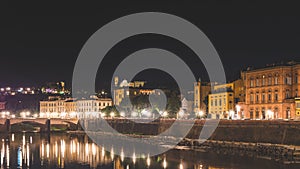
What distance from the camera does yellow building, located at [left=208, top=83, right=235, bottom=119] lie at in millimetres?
85062

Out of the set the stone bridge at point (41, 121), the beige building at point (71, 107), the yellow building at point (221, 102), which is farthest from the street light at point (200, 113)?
the beige building at point (71, 107)

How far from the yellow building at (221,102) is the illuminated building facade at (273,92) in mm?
5909

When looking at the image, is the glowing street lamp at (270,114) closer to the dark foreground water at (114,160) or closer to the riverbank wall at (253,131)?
the riverbank wall at (253,131)

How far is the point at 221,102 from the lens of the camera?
284 ft

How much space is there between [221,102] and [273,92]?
13.8m

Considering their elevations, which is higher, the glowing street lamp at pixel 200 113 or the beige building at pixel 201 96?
the beige building at pixel 201 96

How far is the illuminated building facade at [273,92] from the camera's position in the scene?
71500 mm

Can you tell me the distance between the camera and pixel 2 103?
16988 centimetres

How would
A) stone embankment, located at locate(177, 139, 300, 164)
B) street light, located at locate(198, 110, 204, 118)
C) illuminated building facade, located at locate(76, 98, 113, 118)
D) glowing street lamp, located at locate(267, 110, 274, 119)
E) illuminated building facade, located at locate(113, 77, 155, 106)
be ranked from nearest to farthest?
stone embankment, located at locate(177, 139, 300, 164), glowing street lamp, located at locate(267, 110, 274, 119), street light, located at locate(198, 110, 204, 118), illuminated building facade, located at locate(113, 77, 155, 106), illuminated building facade, located at locate(76, 98, 113, 118)

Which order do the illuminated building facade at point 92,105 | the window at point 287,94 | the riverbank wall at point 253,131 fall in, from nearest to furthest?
the riverbank wall at point 253,131
the window at point 287,94
the illuminated building facade at point 92,105

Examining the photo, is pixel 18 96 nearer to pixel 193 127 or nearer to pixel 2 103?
pixel 2 103

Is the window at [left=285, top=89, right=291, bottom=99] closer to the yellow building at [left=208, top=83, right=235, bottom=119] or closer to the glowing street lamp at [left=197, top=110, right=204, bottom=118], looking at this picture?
the yellow building at [left=208, top=83, right=235, bottom=119]

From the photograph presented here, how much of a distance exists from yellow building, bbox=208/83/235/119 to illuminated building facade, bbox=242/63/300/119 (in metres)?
5.91

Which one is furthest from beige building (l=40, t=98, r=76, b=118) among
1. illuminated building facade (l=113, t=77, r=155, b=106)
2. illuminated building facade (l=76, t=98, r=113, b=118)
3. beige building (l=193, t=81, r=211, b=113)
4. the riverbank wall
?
the riverbank wall
